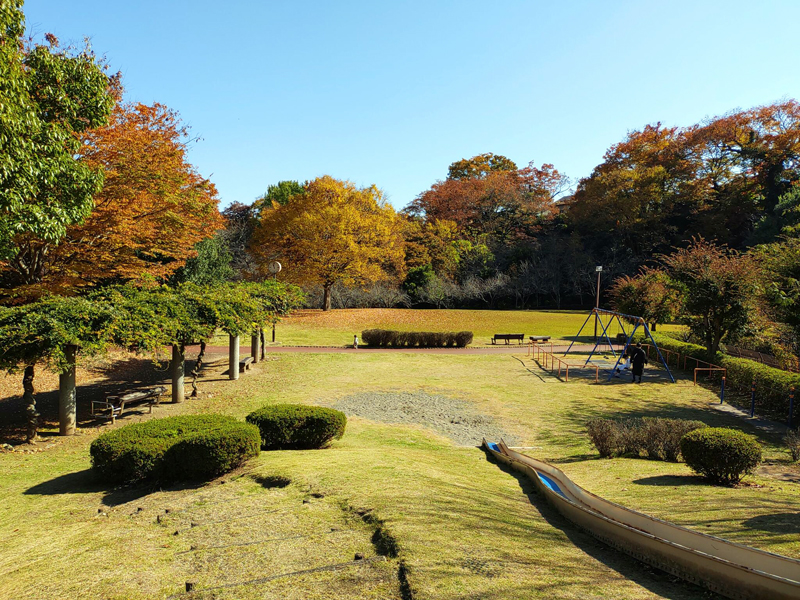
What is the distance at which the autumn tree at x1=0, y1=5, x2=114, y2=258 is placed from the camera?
30.8 ft

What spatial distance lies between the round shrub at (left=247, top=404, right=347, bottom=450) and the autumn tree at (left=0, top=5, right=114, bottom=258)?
655 cm

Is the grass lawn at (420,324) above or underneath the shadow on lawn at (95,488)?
above

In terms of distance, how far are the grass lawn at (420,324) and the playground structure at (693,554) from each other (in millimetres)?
25826

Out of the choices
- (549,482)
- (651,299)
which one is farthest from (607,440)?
(651,299)

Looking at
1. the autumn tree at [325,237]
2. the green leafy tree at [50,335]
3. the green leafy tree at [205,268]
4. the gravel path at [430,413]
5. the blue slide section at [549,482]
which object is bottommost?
the gravel path at [430,413]

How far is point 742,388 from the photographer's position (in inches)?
685

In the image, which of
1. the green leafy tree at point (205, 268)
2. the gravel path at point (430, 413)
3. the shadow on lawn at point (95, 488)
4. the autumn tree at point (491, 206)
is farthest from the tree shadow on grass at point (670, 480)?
the autumn tree at point (491, 206)

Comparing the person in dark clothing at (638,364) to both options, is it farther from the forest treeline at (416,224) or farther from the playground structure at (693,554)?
the playground structure at (693,554)

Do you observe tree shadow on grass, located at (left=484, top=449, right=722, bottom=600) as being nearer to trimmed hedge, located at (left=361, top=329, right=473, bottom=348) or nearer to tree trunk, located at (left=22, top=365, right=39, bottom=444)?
tree trunk, located at (left=22, top=365, right=39, bottom=444)

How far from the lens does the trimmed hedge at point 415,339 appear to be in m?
29.6

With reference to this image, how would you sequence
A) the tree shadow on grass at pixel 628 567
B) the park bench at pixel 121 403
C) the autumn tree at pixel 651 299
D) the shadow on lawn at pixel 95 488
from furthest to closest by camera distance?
the autumn tree at pixel 651 299, the park bench at pixel 121 403, the shadow on lawn at pixel 95 488, the tree shadow on grass at pixel 628 567

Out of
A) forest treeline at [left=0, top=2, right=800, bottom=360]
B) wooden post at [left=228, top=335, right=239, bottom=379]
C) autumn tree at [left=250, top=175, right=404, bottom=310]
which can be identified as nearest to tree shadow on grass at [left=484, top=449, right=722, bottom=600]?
forest treeline at [left=0, top=2, right=800, bottom=360]

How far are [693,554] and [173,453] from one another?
7.55m

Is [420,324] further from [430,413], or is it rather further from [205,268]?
[430,413]
